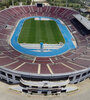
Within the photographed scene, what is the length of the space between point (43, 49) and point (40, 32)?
22.4 m

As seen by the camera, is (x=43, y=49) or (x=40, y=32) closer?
(x=43, y=49)

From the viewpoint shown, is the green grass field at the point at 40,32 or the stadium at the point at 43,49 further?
the green grass field at the point at 40,32

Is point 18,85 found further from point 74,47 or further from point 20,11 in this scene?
point 20,11

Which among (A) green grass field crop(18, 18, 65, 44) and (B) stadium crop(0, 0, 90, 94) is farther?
(A) green grass field crop(18, 18, 65, 44)

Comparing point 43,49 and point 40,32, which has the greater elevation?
point 40,32

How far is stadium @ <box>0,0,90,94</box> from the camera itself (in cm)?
3400

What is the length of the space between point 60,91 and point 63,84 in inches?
145

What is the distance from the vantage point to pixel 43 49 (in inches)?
2202

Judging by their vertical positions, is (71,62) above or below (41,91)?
above

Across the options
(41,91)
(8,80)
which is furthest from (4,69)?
(41,91)

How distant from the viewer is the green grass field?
2544 inches

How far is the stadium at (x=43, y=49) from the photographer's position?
112 ft

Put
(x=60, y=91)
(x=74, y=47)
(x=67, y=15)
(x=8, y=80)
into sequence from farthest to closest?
1. (x=67, y=15)
2. (x=74, y=47)
3. (x=8, y=80)
4. (x=60, y=91)

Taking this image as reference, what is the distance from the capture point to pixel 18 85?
3588cm
